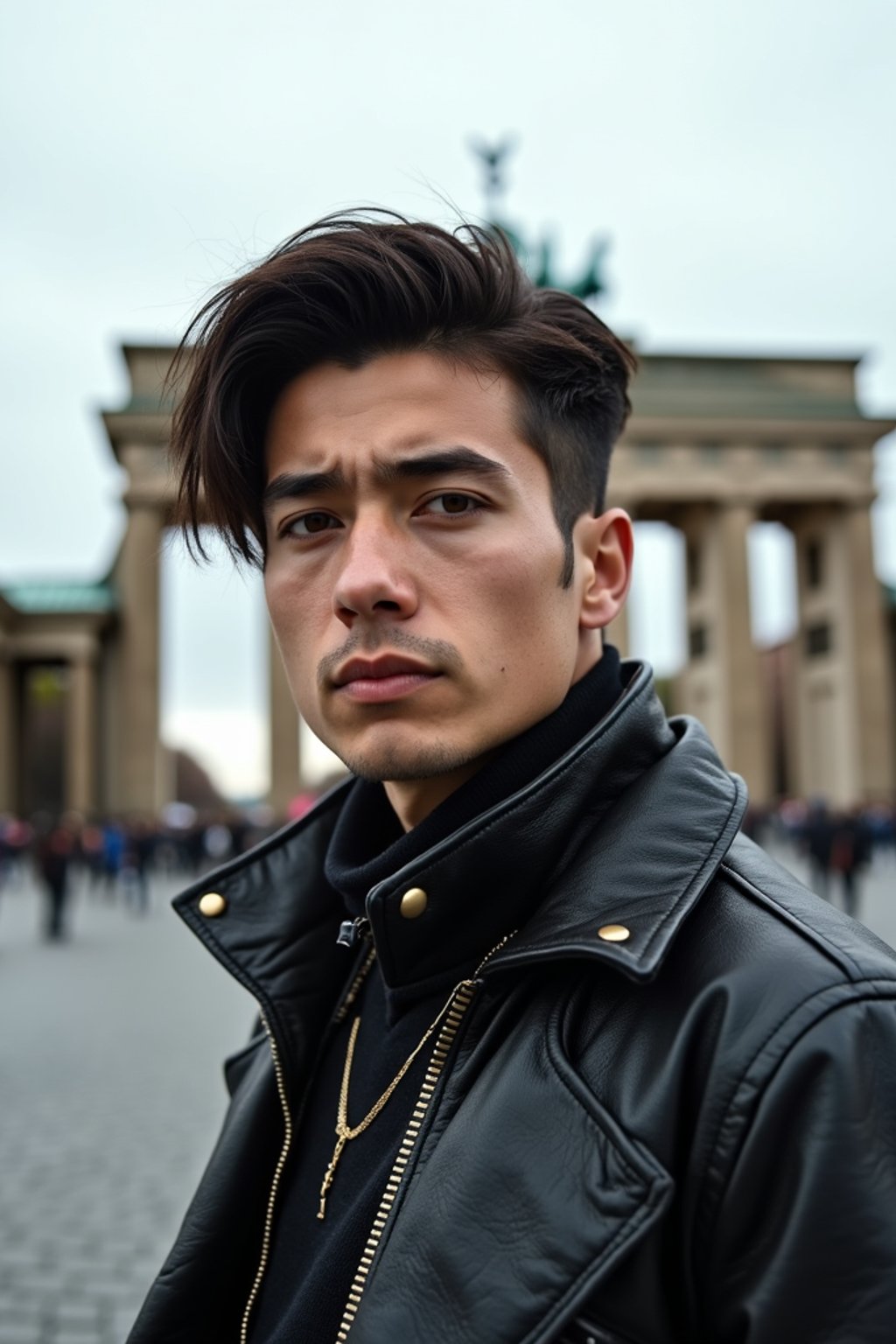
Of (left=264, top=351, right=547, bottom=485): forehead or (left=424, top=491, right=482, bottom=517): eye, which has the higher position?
(left=264, top=351, right=547, bottom=485): forehead

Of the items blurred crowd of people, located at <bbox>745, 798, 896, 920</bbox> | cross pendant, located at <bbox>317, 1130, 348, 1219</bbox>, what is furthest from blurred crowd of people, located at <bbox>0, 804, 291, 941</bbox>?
cross pendant, located at <bbox>317, 1130, 348, 1219</bbox>

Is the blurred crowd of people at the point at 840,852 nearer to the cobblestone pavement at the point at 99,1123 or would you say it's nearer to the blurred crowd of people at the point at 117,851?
the cobblestone pavement at the point at 99,1123

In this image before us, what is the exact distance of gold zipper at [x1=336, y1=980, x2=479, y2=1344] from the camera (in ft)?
4.44

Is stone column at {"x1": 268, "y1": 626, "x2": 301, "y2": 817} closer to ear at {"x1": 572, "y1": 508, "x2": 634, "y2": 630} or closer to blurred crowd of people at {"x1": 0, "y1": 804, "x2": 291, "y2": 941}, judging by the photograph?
blurred crowd of people at {"x1": 0, "y1": 804, "x2": 291, "y2": 941}

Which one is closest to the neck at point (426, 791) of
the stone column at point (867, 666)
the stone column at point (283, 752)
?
the stone column at point (283, 752)

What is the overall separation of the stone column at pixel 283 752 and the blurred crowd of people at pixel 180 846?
120 cm

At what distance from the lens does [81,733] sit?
43.6 m

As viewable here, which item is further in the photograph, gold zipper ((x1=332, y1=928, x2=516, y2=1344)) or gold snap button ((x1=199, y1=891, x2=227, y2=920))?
gold snap button ((x1=199, y1=891, x2=227, y2=920))

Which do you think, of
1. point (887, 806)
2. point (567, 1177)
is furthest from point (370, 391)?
point (887, 806)

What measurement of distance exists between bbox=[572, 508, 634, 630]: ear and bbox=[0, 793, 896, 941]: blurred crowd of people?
980 cm

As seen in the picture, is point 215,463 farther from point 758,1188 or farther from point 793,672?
point 793,672

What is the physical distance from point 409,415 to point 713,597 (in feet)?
153

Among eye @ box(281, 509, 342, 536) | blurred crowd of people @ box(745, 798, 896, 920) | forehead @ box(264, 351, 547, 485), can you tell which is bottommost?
blurred crowd of people @ box(745, 798, 896, 920)

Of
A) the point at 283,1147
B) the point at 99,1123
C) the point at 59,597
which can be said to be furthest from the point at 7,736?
the point at 283,1147
